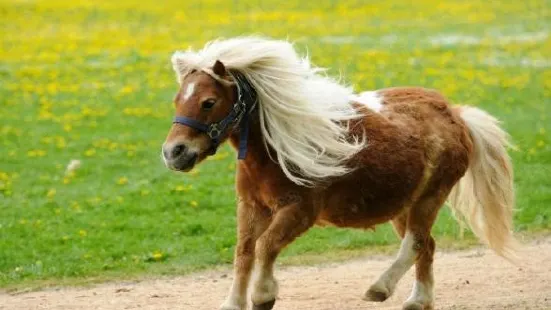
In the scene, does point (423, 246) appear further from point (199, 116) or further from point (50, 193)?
point (50, 193)

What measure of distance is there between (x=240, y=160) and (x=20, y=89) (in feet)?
57.1

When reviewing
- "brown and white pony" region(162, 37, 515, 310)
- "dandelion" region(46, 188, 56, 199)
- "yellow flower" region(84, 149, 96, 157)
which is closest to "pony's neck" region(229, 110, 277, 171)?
"brown and white pony" region(162, 37, 515, 310)

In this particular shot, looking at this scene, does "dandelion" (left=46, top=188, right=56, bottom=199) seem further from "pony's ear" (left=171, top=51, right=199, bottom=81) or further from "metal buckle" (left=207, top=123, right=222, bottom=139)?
"metal buckle" (left=207, top=123, right=222, bottom=139)

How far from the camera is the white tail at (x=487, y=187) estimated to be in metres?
9.23

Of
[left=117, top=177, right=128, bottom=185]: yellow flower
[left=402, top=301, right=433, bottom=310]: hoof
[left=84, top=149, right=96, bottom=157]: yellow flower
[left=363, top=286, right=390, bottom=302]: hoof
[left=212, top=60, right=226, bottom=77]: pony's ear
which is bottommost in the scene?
[left=402, top=301, right=433, bottom=310]: hoof

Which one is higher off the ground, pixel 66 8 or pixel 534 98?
pixel 66 8

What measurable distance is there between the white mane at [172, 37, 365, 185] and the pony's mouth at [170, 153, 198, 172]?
0.56m

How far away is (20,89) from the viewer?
24.4m

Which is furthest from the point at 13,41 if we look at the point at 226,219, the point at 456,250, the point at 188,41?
the point at 456,250

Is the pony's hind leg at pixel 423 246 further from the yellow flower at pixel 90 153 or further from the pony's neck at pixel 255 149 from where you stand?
the yellow flower at pixel 90 153

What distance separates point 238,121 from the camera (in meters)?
7.71

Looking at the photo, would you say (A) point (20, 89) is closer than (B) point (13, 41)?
Yes

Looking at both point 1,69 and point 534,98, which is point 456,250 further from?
point 1,69

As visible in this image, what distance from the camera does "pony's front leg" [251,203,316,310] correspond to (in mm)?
7531
